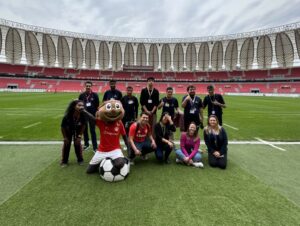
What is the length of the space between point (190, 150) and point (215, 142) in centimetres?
69

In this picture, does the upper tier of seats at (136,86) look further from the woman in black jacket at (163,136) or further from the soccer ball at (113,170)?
the soccer ball at (113,170)

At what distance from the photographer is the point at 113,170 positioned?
369cm

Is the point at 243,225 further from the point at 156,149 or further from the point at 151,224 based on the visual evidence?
the point at 156,149

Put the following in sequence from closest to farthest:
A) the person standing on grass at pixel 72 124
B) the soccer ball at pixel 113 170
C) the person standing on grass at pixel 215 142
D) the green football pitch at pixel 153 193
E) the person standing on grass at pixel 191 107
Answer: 1. the green football pitch at pixel 153 193
2. the soccer ball at pixel 113 170
3. the person standing on grass at pixel 72 124
4. the person standing on grass at pixel 215 142
5. the person standing on grass at pixel 191 107

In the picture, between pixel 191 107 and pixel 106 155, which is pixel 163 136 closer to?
pixel 191 107

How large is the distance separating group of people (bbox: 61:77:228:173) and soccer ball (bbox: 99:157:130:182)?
0.21 metres

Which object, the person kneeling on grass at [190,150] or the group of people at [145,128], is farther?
the person kneeling on grass at [190,150]

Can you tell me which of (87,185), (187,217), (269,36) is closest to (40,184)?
(87,185)

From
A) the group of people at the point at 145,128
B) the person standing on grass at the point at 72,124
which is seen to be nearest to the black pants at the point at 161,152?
the group of people at the point at 145,128

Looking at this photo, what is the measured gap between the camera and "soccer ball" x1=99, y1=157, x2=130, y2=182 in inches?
144

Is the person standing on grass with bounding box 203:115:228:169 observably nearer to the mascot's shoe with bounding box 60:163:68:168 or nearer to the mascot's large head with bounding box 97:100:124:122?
the mascot's large head with bounding box 97:100:124:122

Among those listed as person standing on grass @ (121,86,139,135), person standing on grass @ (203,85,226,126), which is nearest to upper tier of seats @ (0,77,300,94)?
person standing on grass @ (121,86,139,135)

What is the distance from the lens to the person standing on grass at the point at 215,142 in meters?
4.54

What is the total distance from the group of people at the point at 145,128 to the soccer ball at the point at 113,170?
0.21 meters
